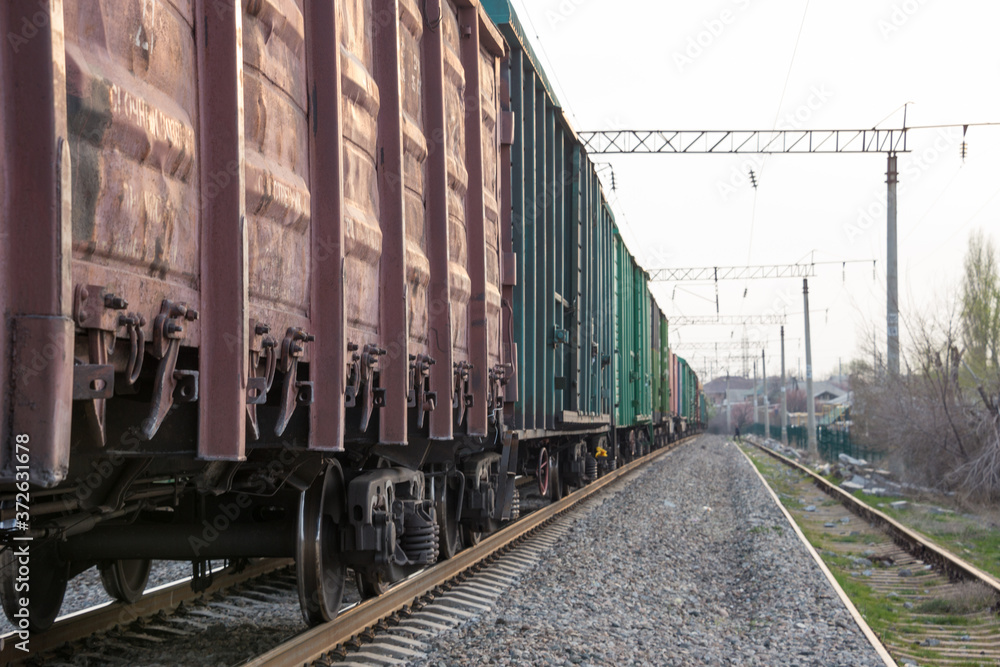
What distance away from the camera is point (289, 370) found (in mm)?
3430

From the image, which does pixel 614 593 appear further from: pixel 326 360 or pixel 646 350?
pixel 646 350

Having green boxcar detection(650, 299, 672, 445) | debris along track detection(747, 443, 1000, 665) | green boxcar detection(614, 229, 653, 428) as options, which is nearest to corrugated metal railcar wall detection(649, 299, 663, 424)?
green boxcar detection(650, 299, 672, 445)

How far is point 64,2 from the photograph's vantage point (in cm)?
224

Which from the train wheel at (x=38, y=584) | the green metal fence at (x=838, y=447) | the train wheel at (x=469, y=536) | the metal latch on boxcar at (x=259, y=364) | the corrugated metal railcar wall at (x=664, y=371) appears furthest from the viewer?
the green metal fence at (x=838, y=447)

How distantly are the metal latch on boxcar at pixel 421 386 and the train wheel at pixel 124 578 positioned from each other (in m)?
1.90

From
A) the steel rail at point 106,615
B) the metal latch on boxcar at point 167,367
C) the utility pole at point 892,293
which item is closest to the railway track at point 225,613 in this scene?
the steel rail at point 106,615

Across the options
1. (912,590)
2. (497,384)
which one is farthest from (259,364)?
(912,590)

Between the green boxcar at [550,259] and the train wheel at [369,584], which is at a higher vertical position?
the green boxcar at [550,259]

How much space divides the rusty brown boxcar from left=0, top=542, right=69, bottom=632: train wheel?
0.02 meters

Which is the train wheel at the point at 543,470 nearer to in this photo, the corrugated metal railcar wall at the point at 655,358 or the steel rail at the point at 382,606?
the steel rail at the point at 382,606

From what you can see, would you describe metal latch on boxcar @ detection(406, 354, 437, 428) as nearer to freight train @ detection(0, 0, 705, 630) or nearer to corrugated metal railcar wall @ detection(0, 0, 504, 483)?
freight train @ detection(0, 0, 705, 630)

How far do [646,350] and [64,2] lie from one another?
1980 centimetres

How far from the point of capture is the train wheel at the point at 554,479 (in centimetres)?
1235
